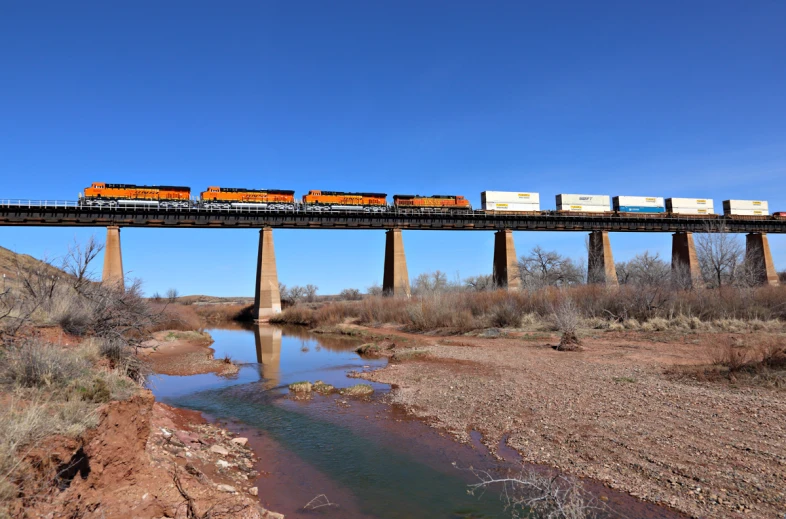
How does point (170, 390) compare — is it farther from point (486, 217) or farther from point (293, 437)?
point (486, 217)

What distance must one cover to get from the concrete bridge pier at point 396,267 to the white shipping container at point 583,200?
2233 cm

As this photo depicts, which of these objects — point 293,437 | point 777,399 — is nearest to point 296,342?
point 293,437

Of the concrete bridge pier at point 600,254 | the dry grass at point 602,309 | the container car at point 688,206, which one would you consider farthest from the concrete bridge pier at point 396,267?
the container car at point 688,206

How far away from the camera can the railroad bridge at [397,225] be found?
42.6m

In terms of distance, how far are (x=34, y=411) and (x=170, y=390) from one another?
44.0 ft

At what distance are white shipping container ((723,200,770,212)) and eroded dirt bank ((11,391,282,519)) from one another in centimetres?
7533

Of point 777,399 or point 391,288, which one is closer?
point 777,399

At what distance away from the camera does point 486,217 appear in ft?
173

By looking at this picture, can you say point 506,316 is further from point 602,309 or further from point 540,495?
point 540,495

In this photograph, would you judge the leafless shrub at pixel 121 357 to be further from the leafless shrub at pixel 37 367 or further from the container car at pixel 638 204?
the container car at pixel 638 204

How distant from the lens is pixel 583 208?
5719 cm

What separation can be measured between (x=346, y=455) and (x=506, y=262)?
45634 millimetres

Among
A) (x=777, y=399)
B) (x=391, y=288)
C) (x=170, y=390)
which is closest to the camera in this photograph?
(x=777, y=399)

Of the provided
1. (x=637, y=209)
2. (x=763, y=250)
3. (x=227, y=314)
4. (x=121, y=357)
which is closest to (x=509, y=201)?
(x=637, y=209)
